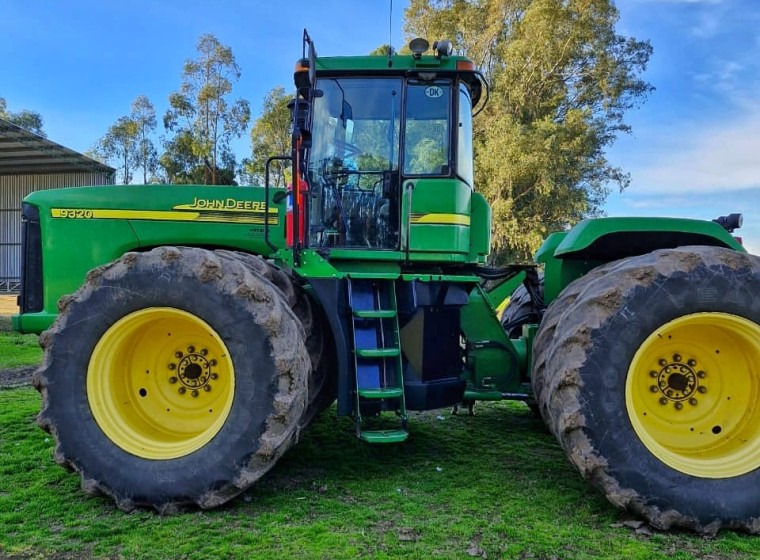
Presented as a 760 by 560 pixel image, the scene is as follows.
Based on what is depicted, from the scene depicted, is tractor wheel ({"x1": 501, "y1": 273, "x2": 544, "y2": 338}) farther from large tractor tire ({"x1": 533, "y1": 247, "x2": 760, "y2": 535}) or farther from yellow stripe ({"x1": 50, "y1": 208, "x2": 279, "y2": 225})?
yellow stripe ({"x1": 50, "y1": 208, "x2": 279, "y2": 225})

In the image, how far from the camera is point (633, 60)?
26766 millimetres

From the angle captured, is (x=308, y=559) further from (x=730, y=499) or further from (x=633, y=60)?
(x=633, y=60)

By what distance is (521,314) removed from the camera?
547cm

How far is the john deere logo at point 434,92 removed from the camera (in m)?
4.38

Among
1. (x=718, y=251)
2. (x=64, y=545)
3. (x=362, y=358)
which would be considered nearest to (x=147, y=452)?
(x=64, y=545)

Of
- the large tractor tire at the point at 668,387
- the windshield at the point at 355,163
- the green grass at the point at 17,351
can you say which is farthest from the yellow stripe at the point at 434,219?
the green grass at the point at 17,351

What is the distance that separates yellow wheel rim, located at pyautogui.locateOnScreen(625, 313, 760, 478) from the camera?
349 cm

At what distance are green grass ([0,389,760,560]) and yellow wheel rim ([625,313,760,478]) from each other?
0.54 meters

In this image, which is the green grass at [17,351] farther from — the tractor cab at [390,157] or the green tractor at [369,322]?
the tractor cab at [390,157]

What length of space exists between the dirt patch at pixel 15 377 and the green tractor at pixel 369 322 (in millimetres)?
2898

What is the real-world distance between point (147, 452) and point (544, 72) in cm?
2639

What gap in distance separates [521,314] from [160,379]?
322 centimetres

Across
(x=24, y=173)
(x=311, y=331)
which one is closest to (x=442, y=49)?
(x=311, y=331)

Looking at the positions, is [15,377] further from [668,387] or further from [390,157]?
[668,387]
